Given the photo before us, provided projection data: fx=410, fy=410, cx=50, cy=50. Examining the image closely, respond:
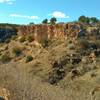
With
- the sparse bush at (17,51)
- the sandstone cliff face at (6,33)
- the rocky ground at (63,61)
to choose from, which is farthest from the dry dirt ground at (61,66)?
the sandstone cliff face at (6,33)

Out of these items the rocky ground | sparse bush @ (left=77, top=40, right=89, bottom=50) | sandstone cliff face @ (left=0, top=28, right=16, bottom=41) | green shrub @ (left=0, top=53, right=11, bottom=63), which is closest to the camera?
the rocky ground

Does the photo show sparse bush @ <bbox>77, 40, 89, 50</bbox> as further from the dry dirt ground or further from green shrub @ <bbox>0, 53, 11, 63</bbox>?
green shrub @ <bbox>0, 53, 11, 63</bbox>

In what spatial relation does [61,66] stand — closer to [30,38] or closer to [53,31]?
[53,31]

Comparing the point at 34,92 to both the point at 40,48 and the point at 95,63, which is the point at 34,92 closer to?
the point at 95,63

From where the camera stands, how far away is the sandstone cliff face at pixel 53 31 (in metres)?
52.9

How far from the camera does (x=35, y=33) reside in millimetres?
63312

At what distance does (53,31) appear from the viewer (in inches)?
2260

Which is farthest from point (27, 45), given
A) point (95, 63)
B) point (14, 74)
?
point (14, 74)

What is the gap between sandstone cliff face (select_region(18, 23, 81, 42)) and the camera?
2084 inches

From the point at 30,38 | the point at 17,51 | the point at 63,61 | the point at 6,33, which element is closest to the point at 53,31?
the point at 17,51

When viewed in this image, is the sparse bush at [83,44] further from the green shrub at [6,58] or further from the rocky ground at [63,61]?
the green shrub at [6,58]

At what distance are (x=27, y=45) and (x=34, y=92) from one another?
48678 mm

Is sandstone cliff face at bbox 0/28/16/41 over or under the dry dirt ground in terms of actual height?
over

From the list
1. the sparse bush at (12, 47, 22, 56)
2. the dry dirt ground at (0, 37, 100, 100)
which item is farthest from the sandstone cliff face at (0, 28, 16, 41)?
the sparse bush at (12, 47, 22, 56)
